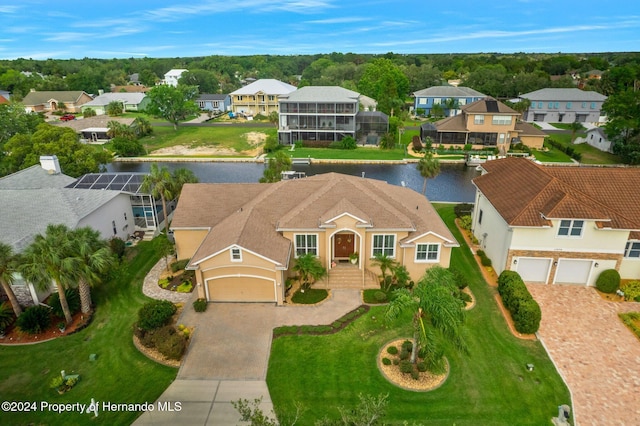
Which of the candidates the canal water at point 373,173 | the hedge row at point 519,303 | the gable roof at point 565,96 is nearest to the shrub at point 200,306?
the hedge row at point 519,303

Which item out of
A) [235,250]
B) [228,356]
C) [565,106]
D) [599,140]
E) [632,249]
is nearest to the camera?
[228,356]

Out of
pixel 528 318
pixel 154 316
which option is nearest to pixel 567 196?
pixel 528 318

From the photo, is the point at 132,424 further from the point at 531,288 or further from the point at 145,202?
the point at 531,288

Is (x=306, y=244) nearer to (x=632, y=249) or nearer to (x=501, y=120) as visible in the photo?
(x=632, y=249)

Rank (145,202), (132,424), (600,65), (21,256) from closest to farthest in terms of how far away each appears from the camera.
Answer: (132,424), (21,256), (145,202), (600,65)

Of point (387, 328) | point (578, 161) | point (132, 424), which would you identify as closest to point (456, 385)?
point (387, 328)

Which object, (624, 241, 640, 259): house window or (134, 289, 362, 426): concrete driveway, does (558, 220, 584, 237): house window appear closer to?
(624, 241, 640, 259): house window
